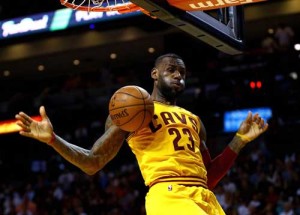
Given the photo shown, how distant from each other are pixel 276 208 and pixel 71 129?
715cm

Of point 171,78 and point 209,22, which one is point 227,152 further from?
point 209,22

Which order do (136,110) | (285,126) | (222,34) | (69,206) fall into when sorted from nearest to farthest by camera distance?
(136,110) → (222,34) → (285,126) → (69,206)

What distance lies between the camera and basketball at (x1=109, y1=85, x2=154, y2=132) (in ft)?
16.6

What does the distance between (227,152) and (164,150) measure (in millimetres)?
838

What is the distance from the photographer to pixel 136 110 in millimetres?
5047

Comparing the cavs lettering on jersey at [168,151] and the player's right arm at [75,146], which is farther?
the cavs lettering on jersey at [168,151]

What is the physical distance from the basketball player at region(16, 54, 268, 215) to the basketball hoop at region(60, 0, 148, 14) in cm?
58

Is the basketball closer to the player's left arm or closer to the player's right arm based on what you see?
the player's right arm

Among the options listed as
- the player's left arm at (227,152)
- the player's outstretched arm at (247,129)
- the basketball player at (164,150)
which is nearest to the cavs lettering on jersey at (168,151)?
the basketball player at (164,150)

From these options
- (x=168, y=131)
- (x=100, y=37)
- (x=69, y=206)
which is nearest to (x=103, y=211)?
(x=69, y=206)

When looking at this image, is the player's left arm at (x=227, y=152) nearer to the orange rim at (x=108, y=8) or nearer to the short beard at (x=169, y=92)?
the short beard at (x=169, y=92)

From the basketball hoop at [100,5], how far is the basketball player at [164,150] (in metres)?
0.58

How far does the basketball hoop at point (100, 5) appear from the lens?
5.32 metres

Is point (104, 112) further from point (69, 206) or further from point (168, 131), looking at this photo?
point (168, 131)
